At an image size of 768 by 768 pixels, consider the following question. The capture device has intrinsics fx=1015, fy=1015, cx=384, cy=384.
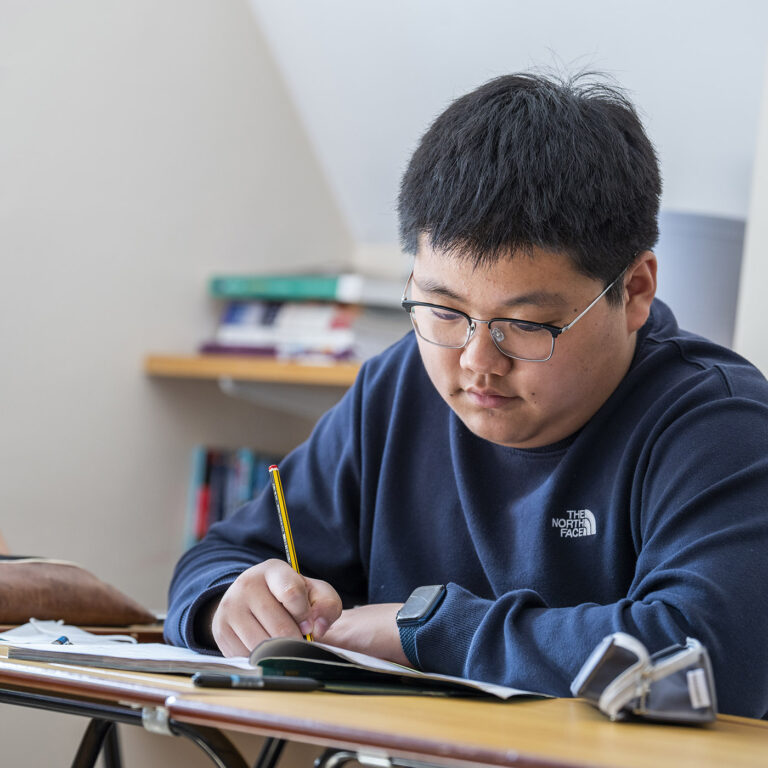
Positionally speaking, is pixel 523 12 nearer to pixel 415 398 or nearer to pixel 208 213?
pixel 208 213

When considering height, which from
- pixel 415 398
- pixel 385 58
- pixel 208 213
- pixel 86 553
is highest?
pixel 385 58

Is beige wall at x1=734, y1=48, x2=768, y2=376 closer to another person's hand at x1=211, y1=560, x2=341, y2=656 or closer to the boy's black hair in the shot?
the boy's black hair

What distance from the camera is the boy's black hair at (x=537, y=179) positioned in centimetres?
98

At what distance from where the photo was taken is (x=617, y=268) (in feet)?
3.39

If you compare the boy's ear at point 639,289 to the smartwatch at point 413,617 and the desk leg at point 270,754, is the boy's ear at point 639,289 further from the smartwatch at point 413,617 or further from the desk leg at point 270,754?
the desk leg at point 270,754

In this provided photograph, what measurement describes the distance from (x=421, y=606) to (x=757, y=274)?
2.60 ft

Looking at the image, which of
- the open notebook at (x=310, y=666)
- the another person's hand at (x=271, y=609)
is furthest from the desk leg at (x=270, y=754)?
the open notebook at (x=310, y=666)

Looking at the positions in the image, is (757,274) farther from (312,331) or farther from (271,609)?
(312,331)

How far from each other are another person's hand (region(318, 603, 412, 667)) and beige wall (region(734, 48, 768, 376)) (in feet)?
2.38

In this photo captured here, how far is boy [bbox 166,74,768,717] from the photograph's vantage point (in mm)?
861

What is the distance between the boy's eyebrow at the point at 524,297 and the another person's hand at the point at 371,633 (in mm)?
304

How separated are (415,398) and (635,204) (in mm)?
390

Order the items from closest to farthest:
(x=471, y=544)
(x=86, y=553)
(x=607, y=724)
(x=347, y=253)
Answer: (x=607, y=724), (x=471, y=544), (x=86, y=553), (x=347, y=253)

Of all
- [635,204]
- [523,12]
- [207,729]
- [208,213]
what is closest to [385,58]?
[523,12]
